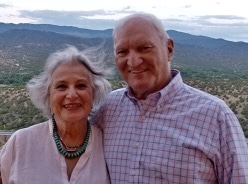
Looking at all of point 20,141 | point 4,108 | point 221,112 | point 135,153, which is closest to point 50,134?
point 20,141

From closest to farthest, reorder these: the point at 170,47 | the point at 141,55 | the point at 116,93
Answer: the point at 141,55, the point at 170,47, the point at 116,93

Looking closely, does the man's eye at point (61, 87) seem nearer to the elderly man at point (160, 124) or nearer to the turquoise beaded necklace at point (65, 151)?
the turquoise beaded necklace at point (65, 151)

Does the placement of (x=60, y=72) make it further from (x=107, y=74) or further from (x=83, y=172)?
(x=83, y=172)

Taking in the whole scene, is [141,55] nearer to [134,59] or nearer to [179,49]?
[134,59]

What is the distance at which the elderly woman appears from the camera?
1971mm

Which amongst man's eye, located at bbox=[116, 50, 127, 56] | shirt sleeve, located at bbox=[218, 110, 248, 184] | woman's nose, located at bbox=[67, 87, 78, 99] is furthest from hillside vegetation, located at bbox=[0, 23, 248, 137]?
shirt sleeve, located at bbox=[218, 110, 248, 184]

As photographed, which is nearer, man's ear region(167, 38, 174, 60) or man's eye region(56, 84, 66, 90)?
man's eye region(56, 84, 66, 90)

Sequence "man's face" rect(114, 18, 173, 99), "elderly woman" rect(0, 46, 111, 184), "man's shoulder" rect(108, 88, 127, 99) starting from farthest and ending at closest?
"man's shoulder" rect(108, 88, 127, 99), "man's face" rect(114, 18, 173, 99), "elderly woman" rect(0, 46, 111, 184)

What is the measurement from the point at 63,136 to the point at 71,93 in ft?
0.70

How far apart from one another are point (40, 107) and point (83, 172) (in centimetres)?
40

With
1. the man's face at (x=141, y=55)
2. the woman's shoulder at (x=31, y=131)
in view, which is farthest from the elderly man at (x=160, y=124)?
the woman's shoulder at (x=31, y=131)

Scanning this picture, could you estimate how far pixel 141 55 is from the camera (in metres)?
2.08

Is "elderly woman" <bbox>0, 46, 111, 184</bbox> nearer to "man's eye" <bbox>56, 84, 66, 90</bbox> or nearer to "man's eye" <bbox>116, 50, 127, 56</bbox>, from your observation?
"man's eye" <bbox>56, 84, 66, 90</bbox>

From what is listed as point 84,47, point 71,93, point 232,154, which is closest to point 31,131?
point 71,93
